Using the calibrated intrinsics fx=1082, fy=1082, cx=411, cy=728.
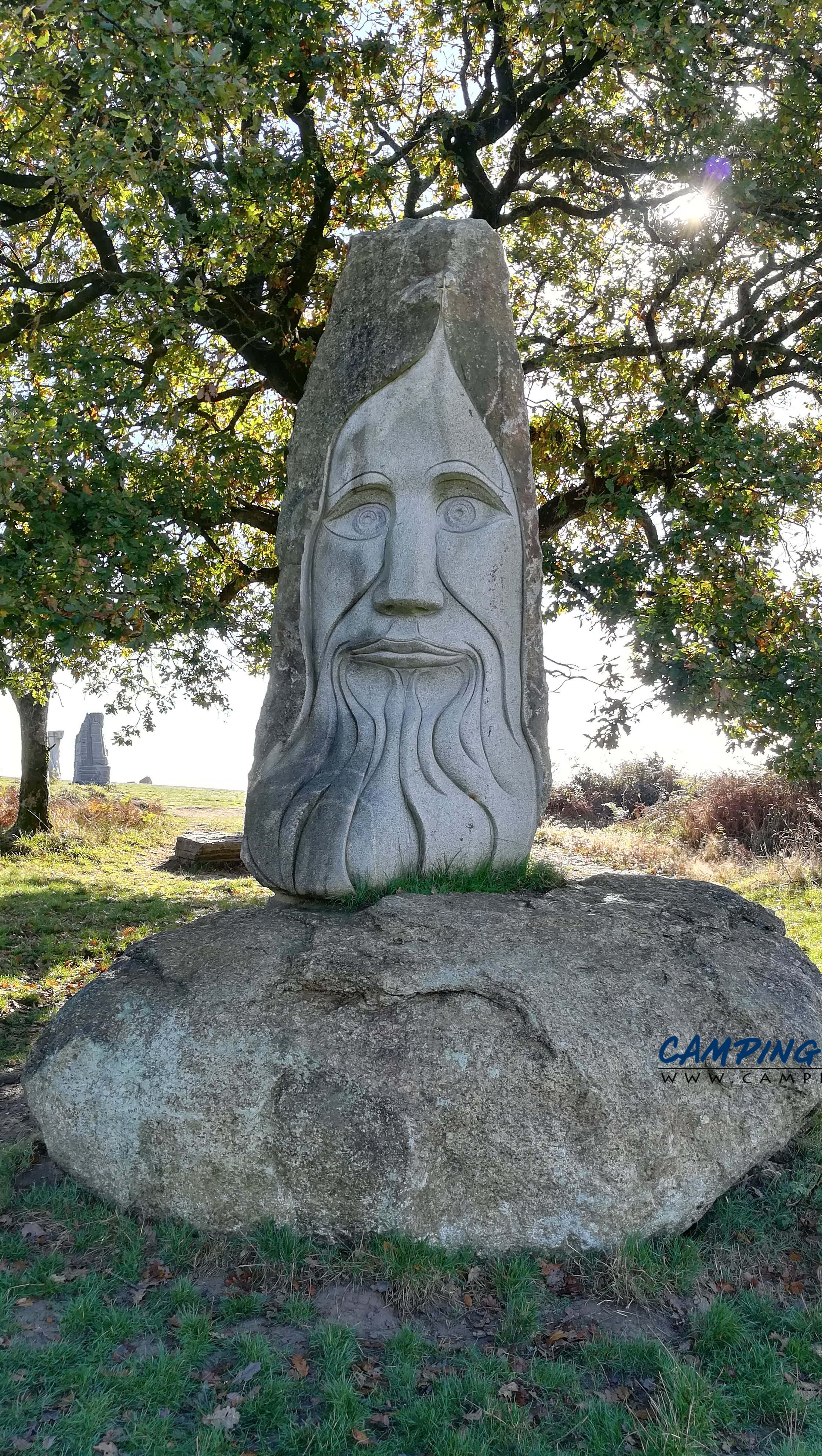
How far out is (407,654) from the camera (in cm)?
631

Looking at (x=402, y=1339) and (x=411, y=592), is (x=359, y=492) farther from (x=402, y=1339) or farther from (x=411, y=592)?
(x=402, y=1339)

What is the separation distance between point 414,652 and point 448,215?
22.8ft

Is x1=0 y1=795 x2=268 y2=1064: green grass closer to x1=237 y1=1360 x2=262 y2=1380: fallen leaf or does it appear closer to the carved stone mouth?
the carved stone mouth

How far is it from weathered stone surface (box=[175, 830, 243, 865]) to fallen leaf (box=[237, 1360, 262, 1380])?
11700 mm

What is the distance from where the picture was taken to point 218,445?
9.78 m

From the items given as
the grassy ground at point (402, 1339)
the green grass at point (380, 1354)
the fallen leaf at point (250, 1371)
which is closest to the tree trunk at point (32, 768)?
the grassy ground at point (402, 1339)

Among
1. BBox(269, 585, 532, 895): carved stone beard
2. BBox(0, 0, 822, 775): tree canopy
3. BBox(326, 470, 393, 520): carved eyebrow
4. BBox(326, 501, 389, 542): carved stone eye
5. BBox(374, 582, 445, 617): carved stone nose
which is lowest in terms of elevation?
BBox(269, 585, 532, 895): carved stone beard

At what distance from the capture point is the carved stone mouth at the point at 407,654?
20.6 ft

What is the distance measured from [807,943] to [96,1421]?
8902mm

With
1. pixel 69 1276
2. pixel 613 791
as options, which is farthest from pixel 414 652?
pixel 613 791

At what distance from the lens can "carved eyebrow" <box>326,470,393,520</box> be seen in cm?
645

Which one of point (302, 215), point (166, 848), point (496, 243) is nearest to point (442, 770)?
point (496, 243)

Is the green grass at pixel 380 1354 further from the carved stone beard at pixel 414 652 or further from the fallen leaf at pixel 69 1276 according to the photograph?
the carved stone beard at pixel 414 652

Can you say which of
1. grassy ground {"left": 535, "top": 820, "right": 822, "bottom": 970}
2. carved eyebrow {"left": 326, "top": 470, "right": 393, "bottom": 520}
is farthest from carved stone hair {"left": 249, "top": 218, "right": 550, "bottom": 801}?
grassy ground {"left": 535, "top": 820, "right": 822, "bottom": 970}
